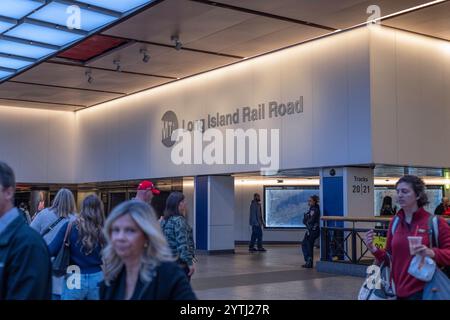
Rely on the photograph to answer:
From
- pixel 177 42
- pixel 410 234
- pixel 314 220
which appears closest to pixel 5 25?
pixel 177 42

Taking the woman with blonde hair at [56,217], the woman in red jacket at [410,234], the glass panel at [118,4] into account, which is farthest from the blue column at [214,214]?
the woman in red jacket at [410,234]

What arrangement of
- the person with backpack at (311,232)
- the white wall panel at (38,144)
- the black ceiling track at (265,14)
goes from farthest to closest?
the white wall panel at (38,144) → the person with backpack at (311,232) → the black ceiling track at (265,14)

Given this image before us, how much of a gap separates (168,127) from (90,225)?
539 inches

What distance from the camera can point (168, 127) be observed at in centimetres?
1919

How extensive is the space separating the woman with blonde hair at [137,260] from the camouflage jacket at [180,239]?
3.60 meters

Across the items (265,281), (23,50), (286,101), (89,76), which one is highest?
(23,50)

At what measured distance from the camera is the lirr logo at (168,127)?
18.9 metres

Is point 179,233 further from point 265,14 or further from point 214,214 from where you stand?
point 214,214

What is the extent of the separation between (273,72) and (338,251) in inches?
197

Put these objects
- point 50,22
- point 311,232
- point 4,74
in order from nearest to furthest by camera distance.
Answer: point 50,22 → point 311,232 → point 4,74

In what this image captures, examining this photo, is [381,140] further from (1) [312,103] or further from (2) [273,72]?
(2) [273,72]

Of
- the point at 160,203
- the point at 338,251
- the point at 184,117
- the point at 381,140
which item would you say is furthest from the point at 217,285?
the point at 160,203

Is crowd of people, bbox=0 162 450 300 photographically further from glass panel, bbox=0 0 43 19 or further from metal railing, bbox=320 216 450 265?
metal railing, bbox=320 216 450 265

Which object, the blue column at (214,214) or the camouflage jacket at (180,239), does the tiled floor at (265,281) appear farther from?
the camouflage jacket at (180,239)
